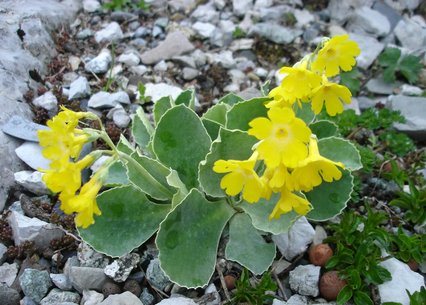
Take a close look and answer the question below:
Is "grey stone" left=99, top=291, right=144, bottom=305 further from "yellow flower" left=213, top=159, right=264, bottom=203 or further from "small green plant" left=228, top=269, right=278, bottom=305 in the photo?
"yellow flower" left=213, top=159, right=264, bottom=203

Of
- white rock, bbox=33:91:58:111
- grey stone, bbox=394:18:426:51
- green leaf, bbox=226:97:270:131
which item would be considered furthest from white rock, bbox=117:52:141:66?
grey stone, bbox=394:18:426:51

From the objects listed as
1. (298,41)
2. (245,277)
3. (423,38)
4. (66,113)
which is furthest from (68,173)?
(423,38)

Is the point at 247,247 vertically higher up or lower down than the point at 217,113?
lower down

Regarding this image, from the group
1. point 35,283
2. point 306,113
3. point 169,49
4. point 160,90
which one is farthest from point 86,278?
point 169,49

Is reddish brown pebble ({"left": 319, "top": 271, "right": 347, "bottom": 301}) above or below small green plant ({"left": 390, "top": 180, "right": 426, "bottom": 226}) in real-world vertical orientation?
below

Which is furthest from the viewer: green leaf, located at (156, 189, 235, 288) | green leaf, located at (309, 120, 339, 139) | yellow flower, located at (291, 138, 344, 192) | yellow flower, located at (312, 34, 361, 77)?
green leaf, located at (309, 120, 339, 139)

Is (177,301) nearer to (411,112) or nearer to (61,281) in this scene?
(61,281)
